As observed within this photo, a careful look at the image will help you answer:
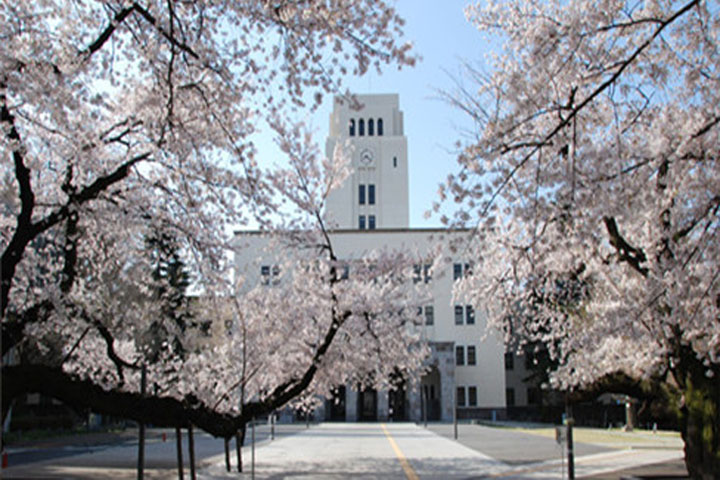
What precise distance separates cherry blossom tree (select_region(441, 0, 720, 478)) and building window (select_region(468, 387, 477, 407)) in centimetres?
4625

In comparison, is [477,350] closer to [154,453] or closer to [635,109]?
[154,453]

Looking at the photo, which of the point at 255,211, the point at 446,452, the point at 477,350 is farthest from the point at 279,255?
the point at 477,350

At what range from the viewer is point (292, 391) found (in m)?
12.2

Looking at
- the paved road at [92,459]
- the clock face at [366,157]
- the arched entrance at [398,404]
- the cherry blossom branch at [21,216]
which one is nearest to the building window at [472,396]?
the arched entrance at [398,404]

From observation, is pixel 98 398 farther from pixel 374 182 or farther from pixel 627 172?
pixel 374 182

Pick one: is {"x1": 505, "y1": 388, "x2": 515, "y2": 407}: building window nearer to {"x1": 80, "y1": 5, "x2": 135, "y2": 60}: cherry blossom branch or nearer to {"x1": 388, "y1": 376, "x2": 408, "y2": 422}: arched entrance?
{"x1": 388, "y1": 376, "x2": 408, "y2": 422}: arched entrance

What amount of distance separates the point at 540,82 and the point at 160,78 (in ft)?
14.9

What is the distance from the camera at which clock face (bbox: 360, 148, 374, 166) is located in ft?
230

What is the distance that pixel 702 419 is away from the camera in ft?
34.7

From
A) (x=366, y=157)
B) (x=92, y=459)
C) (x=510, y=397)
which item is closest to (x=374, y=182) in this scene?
(x=366, y=157)

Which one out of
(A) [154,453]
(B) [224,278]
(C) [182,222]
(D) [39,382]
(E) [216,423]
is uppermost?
(C) [182,222]

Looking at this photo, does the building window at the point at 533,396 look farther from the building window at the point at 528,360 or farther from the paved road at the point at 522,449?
the paved road at the point at 522,449

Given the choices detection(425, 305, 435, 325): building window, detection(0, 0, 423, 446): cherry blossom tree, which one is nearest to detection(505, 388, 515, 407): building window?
detection(425, 305, 435, 325): building window

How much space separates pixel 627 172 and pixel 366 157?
60.9m
